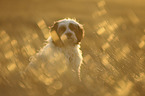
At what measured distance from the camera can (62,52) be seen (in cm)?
505

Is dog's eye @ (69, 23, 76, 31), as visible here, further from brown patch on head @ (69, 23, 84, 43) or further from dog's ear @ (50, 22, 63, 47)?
dog's ear @ (50, 22, 63, 47)

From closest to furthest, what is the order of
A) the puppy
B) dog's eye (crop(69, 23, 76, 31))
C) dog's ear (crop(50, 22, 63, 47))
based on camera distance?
1. the puppy
2. dog's ear (crop(50, 22, 63, 47))
3. dog's eye (crop(69, 23, 76, 31))

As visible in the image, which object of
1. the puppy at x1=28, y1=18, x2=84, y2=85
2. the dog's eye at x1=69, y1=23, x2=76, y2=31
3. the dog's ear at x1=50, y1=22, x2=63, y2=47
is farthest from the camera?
the dog's eye at x1=69, y1=23, x2=76, y2=31

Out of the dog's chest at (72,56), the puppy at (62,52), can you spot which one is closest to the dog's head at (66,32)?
the puppy at (62,52)

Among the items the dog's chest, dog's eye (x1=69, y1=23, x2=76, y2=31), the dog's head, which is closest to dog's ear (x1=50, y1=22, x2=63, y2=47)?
the dog's head

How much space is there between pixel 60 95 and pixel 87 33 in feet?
20.3

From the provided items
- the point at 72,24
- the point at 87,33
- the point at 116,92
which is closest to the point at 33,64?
the point at 72,24

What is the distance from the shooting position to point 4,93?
4.90ft

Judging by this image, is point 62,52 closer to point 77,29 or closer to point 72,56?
point 72,56

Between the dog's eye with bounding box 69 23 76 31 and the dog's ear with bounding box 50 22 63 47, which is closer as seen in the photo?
the dog's ear with bounding box 50 22 63 47

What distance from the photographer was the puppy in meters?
4.74

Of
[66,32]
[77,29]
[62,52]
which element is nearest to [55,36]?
[66,32]

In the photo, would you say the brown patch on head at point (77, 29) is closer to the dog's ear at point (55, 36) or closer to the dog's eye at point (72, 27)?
the dog's eye at point (72, 27)

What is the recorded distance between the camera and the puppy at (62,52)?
187 inches
